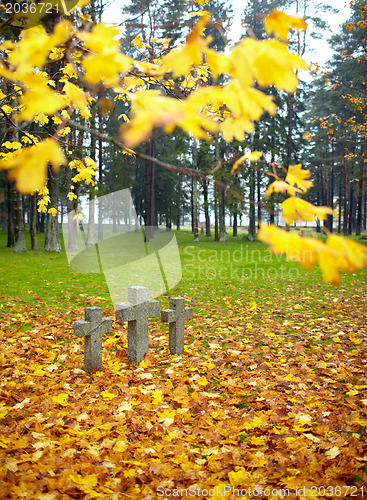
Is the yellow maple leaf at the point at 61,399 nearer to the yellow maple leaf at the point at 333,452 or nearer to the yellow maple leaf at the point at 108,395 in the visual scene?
the yellow maple leaf at the point at 108,395

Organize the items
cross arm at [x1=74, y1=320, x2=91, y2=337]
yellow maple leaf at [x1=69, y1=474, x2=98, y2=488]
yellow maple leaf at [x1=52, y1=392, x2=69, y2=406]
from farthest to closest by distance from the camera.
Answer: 1. cross arm at [x1=74, y1=320, x2=91, y2=337]
2. yellow maple leaf at [x1=52, y1=392, x2=69, y2=406]
3. yellow maple leaf at [x1=69, y1=474, x2=98, y2=488]

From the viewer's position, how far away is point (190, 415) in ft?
9.68

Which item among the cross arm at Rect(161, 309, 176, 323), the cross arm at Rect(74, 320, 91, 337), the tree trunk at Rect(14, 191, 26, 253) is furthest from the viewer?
the tree trunk at Rect(14, 191, 26, 253)

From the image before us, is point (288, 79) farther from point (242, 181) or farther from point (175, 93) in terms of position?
point (242, 181)

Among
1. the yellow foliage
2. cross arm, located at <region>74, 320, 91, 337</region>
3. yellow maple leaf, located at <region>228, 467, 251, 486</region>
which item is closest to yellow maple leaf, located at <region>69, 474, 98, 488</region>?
yellow maple leaf, located at <region>228, 467, 251, 486</region>

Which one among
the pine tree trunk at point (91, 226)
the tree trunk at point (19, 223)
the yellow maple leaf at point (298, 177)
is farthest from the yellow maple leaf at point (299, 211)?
the pine tree trunk at point (91, 226)

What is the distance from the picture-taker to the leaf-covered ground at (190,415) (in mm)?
2119

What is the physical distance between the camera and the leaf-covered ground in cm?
212

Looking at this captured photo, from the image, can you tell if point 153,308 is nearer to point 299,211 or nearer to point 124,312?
point 124,312

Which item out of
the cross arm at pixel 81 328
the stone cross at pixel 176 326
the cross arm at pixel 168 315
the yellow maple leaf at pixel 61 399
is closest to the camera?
the yellow maple leaf at pixel 61 399

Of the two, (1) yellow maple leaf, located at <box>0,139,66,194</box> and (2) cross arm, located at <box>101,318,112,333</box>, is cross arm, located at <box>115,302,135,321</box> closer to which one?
(2) cross arm, located at <box>101,318,112,333</box>

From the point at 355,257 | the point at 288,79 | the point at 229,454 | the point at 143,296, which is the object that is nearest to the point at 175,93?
the point at 143,296

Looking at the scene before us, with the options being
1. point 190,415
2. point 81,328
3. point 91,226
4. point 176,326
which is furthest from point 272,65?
point 91,226

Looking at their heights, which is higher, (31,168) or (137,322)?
(31,168)
